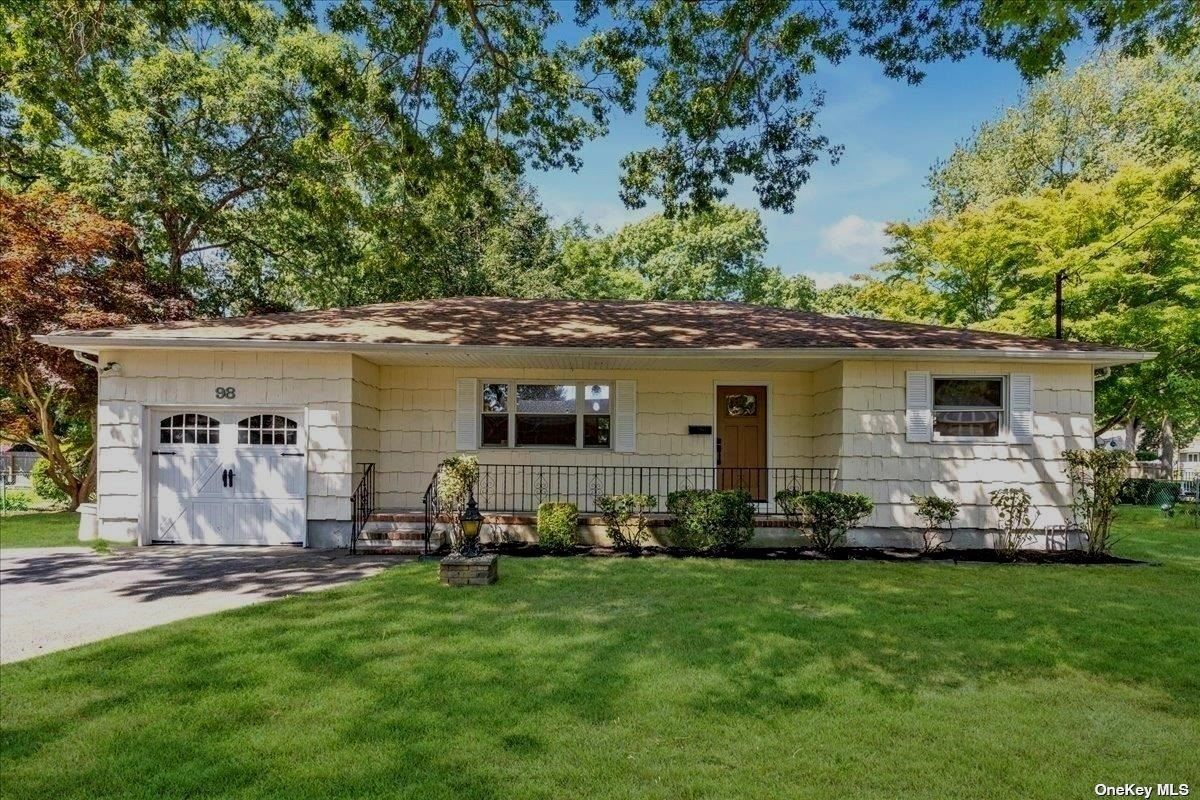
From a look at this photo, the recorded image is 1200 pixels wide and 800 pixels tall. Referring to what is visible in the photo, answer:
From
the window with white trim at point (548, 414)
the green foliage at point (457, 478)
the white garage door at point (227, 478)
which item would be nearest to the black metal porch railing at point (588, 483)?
the window with white trim at point (548, 414)

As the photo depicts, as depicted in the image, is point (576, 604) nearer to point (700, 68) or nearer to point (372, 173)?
point (700, 68)

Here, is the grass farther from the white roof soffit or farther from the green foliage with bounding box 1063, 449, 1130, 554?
the white roof soffit

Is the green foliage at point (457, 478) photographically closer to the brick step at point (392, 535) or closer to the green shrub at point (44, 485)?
the brick step at point (392, 535)

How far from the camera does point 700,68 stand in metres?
8.55

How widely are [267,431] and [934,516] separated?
31.5ft

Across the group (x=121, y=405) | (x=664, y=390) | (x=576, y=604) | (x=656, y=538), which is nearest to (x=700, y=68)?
(x=664, y=390)

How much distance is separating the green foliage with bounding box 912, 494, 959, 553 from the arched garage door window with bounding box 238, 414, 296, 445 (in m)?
9.08

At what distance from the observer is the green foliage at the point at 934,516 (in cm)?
830

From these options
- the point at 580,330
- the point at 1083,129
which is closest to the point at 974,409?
the point at 580,330

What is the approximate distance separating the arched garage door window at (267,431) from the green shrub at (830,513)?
7.39 meters

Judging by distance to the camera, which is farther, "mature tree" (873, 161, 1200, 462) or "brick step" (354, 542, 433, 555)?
"mature tree" (873, 161, 1200, 462)

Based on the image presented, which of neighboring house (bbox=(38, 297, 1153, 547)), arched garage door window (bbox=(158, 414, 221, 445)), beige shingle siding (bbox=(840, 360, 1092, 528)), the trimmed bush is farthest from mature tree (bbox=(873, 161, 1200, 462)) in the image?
arched garage door window (bbox=(158, 414, 221, 445))

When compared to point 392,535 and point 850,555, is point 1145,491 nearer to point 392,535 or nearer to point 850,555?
point 850,555

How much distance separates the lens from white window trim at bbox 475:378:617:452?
1015 cm
